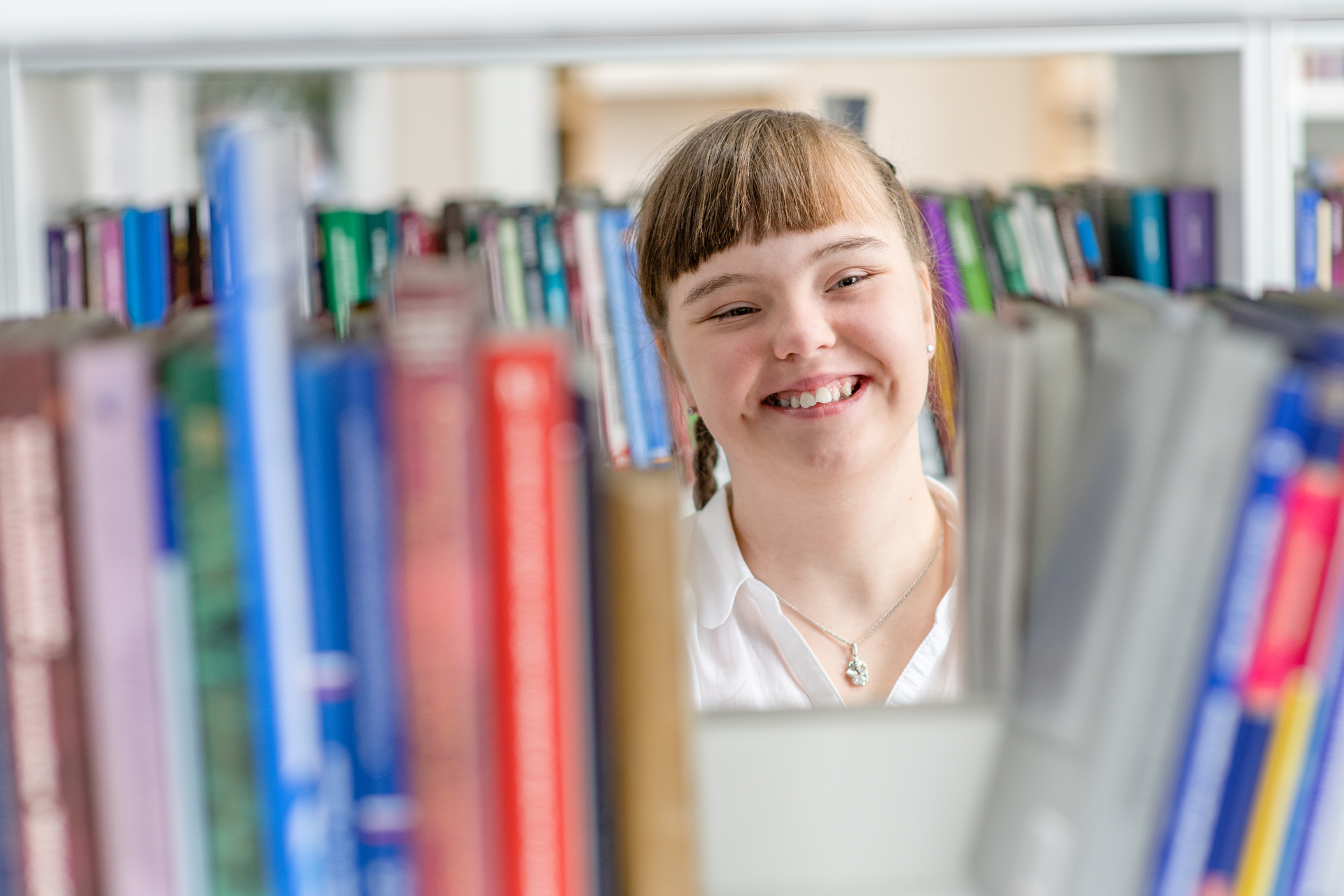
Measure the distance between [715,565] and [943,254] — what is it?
0.52m

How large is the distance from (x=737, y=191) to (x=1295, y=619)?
68 centimetres

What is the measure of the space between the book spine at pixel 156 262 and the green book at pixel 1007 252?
3.08 feet

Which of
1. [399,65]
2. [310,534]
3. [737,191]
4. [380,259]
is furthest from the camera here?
[380,259]

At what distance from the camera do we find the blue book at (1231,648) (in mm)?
469

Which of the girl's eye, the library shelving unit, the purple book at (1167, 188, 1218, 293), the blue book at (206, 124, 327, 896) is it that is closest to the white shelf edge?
the library shelving unit

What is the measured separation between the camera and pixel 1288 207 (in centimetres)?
94

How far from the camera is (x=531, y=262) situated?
1.42m

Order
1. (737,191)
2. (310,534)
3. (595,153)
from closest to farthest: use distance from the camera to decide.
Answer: (310,534), (737,191), (595,153)

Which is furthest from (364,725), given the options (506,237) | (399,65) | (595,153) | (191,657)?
(595,153)

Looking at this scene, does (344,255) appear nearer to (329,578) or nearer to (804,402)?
(804,402)

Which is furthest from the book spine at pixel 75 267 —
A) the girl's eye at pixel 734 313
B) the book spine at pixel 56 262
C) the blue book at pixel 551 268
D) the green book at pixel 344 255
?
the girl's eye at pixel 734 313

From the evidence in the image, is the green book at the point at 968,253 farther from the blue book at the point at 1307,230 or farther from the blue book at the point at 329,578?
the blue book at the point at 329,578

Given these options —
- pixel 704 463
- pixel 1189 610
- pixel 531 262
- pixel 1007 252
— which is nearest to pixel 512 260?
pixel 531 262

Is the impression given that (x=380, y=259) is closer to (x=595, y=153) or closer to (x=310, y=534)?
(x=310, y=534)
